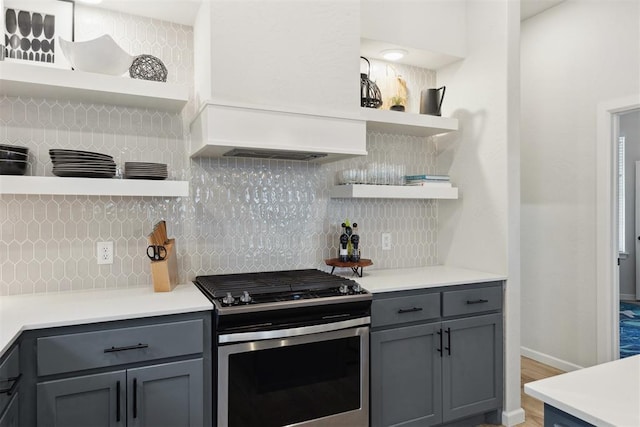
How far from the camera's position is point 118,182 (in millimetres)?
2078

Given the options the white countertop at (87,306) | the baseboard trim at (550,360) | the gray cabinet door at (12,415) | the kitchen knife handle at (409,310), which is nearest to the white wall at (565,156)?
the baseboard trim at (550,360)

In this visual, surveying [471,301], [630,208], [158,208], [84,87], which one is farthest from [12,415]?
[630,208]

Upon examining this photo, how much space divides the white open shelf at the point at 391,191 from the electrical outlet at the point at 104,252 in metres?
1.37

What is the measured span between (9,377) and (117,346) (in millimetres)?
371

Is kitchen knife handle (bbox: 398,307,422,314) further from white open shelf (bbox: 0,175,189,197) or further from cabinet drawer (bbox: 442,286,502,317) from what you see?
white open shelf (bbox: 0,175,189,197)

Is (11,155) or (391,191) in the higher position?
A: (11,155)

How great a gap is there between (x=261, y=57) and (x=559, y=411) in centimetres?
194

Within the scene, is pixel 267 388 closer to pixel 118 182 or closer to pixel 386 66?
pixel 118 182

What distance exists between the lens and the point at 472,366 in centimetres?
266

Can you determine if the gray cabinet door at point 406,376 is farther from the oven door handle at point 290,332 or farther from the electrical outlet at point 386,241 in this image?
the electrical outlet at point 386,241

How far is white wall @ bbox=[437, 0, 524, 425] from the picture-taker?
9.18 ft

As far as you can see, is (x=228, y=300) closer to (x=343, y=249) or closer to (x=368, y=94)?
(x=343, y=249)

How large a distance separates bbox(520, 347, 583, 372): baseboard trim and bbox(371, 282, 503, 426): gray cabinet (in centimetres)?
108

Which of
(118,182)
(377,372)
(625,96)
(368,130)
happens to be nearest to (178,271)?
(118,182)
